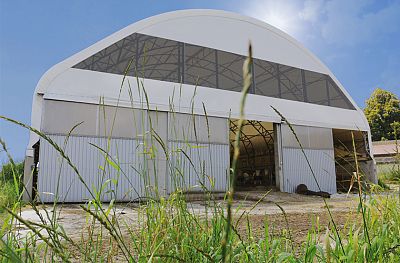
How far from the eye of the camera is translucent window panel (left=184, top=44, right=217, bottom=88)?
955cm

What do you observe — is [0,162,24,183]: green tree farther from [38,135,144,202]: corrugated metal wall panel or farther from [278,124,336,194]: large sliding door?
[278,124,336,194]: large sliding door

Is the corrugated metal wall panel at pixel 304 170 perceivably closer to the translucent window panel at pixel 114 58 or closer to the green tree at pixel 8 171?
the translucent window panel at pixel 114 58

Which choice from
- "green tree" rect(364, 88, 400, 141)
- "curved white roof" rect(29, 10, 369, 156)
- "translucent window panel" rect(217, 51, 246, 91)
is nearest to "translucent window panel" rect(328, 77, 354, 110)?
"curved white roof" rect(29, 10, 369, 156)

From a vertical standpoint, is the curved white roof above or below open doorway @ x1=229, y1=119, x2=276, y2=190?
above

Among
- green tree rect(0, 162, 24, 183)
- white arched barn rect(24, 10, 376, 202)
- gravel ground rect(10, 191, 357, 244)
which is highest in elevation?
white arched barn rect(24, 10, 376, 202)

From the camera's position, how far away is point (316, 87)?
12.2 meters

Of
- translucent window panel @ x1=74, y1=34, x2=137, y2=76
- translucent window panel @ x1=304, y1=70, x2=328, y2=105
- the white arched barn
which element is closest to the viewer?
the white arched barn

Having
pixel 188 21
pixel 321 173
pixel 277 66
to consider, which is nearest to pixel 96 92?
pixel 188 21

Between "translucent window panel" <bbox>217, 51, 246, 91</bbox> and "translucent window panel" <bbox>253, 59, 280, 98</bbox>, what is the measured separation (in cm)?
72

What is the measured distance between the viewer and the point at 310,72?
12133 millimetres

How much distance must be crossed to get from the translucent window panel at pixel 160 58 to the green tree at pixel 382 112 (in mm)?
23069

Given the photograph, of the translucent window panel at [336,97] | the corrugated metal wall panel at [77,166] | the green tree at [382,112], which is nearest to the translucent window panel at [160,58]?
the corrugated metal wall panel at [77,166]

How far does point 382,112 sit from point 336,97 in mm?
17473

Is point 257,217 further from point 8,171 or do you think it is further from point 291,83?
point 291,83
